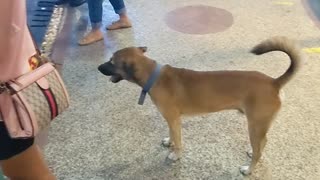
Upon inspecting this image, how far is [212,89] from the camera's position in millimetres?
1627

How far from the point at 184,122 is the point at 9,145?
1.22 metres

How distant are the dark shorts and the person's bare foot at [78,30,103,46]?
6.07 feet

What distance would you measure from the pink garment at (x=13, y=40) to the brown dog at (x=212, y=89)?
76cm

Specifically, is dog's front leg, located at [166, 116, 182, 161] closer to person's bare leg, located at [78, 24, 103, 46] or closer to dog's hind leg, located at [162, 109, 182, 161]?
dog's hind leg, located at [162, 109, 182, 161]


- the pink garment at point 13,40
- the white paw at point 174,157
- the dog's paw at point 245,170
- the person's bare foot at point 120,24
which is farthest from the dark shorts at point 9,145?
the person's bare foot at point 120,24

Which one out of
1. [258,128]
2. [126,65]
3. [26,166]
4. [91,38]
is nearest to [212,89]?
[258,128]

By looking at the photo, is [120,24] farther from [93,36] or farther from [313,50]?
[313,50]

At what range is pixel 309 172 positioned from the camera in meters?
1.73

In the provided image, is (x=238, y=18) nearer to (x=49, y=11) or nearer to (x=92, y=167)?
(x=49, y=11)

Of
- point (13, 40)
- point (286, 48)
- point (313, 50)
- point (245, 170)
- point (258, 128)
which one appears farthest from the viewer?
point (313, 50)

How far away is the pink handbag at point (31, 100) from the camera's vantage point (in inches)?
35.4

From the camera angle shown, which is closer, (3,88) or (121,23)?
(3,88)

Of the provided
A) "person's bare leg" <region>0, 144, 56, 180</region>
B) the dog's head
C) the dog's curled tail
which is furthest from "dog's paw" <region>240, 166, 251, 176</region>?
"person's bare leg" <region>0, 144, 56, 180</region>

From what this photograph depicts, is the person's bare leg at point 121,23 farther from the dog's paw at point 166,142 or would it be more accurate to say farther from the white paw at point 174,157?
the white paw at point 174,157
